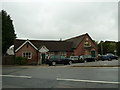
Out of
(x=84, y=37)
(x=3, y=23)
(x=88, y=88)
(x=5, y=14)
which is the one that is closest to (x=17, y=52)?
(x=3, y=23)

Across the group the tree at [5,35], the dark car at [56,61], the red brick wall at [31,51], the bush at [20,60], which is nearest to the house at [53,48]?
the red brick wall at [31,51]

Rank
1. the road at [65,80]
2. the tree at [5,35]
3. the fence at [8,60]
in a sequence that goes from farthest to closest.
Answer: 1. the tree at [5,35]
2. the fence at [8,60]
3. the road at [65,80]

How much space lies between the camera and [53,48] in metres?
44.9

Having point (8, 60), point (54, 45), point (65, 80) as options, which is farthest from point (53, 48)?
point (65, 80)

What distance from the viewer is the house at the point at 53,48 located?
3931 cm

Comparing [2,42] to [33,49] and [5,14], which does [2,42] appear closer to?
[33,49]

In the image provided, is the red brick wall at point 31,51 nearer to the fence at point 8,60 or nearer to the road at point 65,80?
the fence at point 8,60

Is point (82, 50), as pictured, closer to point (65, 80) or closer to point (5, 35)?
point (5, 35)

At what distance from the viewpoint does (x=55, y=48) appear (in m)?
45.1

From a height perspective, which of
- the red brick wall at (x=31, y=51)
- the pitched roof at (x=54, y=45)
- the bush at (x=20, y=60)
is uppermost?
the pitched roof at (x=54, y=45)

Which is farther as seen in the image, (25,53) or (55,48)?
(55,48)

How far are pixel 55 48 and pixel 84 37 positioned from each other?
24.5 feet

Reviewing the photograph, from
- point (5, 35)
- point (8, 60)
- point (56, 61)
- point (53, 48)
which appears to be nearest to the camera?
point (56, 61)

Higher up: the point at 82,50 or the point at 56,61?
the point at 82,50
